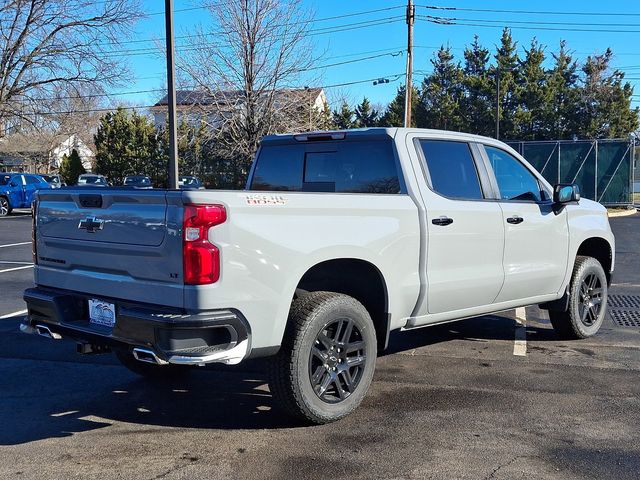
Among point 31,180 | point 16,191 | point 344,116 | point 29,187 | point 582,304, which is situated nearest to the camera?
point 582,304

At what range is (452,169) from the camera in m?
5.55

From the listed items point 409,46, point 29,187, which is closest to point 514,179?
point 409,46

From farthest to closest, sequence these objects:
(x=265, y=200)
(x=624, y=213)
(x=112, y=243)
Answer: (x=624, y=213)
(x=112, y=243)
(x=265, y=200)

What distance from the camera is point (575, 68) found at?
162ft

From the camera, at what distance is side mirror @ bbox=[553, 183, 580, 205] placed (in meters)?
6.19

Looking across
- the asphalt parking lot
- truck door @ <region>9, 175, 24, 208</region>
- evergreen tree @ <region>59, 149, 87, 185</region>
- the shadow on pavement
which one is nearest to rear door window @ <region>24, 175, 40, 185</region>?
truck door @ <region>9, 175, 24, 208</region>

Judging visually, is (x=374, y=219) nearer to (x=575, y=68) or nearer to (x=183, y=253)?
(x=183, y=253)

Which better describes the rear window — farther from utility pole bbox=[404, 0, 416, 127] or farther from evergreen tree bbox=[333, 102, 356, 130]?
evergreen tree bbox=[333, 102, 356, 130]

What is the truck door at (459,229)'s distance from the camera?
203 inches

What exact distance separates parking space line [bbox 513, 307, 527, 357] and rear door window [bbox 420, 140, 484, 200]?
185 cm

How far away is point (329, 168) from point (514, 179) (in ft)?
6.03

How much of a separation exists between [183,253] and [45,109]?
35.0 metres

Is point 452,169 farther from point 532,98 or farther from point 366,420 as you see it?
point 532,98

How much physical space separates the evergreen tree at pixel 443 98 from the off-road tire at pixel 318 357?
152 ft
